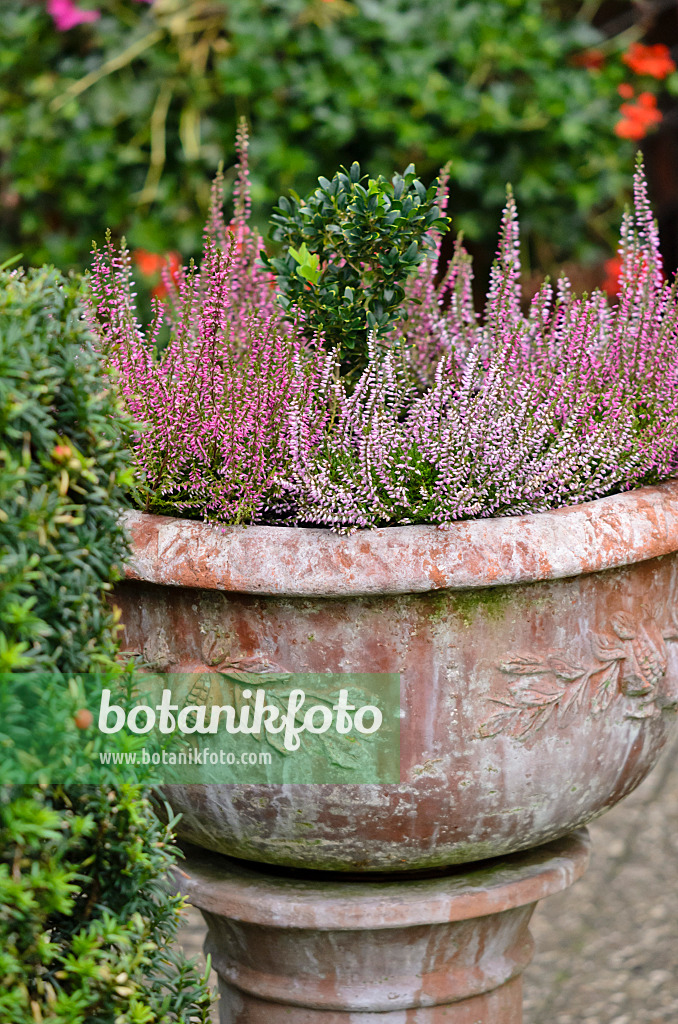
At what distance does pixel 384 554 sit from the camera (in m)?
1.26

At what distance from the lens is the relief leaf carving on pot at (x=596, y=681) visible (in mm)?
1316

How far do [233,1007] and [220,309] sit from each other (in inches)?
41.6

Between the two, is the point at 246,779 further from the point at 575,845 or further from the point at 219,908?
the point at 575,845

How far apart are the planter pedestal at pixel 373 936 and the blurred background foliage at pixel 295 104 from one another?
227cm

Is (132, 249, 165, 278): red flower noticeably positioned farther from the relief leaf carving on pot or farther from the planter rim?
the relief leaf carving on pot

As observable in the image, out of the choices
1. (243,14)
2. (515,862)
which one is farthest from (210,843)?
(243,14)

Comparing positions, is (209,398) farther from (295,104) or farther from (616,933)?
(295,104)

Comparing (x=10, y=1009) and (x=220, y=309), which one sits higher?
(x=220, y=309)

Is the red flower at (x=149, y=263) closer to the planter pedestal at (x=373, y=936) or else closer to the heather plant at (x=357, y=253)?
the heather plant at (x=357, y=253)

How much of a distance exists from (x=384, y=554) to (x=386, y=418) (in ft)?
0.68

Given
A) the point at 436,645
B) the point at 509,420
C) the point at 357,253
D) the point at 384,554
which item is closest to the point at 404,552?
the point at 384,554

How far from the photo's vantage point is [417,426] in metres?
1.36

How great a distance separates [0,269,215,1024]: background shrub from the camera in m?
0.98

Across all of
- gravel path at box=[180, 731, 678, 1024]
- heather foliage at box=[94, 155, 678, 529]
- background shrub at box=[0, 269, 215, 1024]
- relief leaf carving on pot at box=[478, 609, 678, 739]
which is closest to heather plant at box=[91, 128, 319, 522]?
heather foliage at box=[94, 155, 678, 529]
